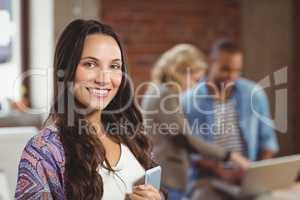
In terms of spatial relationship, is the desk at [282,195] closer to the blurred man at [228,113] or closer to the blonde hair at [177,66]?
the blurred man at [228,113]

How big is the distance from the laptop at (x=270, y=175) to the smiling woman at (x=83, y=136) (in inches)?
14.7

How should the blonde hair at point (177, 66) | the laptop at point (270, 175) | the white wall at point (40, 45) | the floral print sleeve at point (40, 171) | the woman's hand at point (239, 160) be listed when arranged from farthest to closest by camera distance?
the woman's hand at point (239, 160), the blonde hair at point (177, 66), the white wall at point (40, 45), the laptop at point (270, 175), the floral print sleeve at point (40, 171)

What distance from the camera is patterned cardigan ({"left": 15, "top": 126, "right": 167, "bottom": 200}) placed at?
0.93 m

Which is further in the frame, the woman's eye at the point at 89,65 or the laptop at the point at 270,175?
the laptop at the point at 270,175

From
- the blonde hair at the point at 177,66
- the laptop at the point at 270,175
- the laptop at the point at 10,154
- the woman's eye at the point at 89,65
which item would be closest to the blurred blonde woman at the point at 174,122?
the blonde hair at the point at 177,66

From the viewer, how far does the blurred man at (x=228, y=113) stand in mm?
1971

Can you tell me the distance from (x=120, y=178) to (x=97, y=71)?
0.20 metres

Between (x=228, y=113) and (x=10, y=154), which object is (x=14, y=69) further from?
(x=228, y=113)

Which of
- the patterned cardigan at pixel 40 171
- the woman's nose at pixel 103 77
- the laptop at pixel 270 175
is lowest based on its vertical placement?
the laptop at pixel 270 175

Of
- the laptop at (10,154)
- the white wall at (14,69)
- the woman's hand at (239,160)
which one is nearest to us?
the laptop at (10,154)

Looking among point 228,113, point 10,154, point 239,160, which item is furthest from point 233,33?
point 10,154

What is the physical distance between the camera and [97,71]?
100 cm

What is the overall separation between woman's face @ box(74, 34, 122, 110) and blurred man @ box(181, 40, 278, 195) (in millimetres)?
903

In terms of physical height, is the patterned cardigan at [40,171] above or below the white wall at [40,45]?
below
